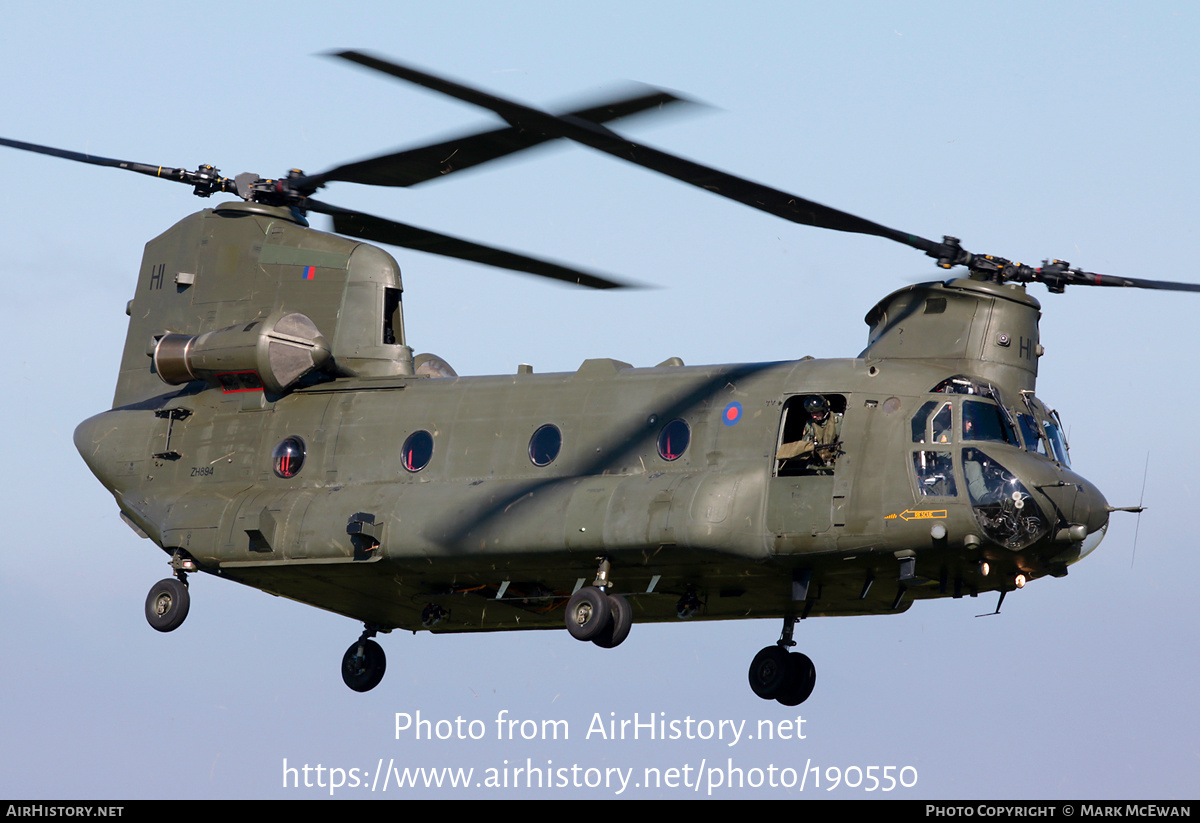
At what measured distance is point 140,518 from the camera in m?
27.1

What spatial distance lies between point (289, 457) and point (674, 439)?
583cm

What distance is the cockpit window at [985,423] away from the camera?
22.2m

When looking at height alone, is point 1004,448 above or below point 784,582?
above

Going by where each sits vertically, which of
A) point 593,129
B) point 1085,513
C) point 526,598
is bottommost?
point 526,598

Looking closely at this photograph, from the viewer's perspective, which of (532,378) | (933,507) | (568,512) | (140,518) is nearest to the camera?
(933,507)

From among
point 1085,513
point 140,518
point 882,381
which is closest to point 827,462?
point 882,381

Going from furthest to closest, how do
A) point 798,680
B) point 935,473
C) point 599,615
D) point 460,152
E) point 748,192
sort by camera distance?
point 798,680, point 599,615, point 460,152, point 935,473, point 748,192

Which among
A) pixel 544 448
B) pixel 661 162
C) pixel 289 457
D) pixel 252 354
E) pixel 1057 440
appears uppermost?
pixel 661 162

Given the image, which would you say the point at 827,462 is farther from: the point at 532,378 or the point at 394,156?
the point at 394,156

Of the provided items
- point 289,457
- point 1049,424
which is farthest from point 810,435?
point 289,457

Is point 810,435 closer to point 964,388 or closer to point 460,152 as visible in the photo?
point 964,388

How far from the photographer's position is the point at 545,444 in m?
24.4

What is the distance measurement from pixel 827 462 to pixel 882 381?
3.94 ft

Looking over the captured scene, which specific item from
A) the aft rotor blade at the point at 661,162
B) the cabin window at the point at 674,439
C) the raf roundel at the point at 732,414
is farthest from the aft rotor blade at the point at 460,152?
the raf roundel at the point at 732,414
